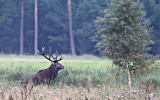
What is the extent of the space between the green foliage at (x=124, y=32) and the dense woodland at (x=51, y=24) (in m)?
34.6

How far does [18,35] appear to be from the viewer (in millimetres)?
55562

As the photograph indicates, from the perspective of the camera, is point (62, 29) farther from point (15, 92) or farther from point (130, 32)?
point (15, 92)

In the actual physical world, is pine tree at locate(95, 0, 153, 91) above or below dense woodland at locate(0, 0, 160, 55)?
below

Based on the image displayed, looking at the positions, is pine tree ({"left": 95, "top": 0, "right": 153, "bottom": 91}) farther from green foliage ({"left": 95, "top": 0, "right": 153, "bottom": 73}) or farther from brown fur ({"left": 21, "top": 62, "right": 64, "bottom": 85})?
brown fur ({"left": 21, "top": 62, "right": 64, "bottom": 85})

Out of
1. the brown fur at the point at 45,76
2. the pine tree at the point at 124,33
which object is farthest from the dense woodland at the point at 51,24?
the pine tree at the point at 124,33

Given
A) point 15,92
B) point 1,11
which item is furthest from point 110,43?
point 1,11

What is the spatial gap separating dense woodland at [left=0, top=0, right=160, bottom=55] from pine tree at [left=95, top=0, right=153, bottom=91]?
34.6 metres

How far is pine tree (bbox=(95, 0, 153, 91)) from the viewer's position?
14.3 metres

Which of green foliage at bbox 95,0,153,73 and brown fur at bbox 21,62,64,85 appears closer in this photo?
green foliage at bbox 95,0,153,73

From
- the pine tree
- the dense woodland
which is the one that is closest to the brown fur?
the pine tree

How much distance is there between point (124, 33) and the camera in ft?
47.9

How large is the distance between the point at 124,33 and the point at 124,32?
0.19 feet

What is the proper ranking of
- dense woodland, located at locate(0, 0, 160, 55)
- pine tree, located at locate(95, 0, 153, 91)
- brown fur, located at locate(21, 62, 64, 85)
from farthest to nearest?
dense woodland, located at locate(0, 0, 160, 55), brown fur, located at locate(21, 62, 64, 85), pine tree, located at locate(95, 0, 153, 91)

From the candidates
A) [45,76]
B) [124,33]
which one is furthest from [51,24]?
[124,33]
